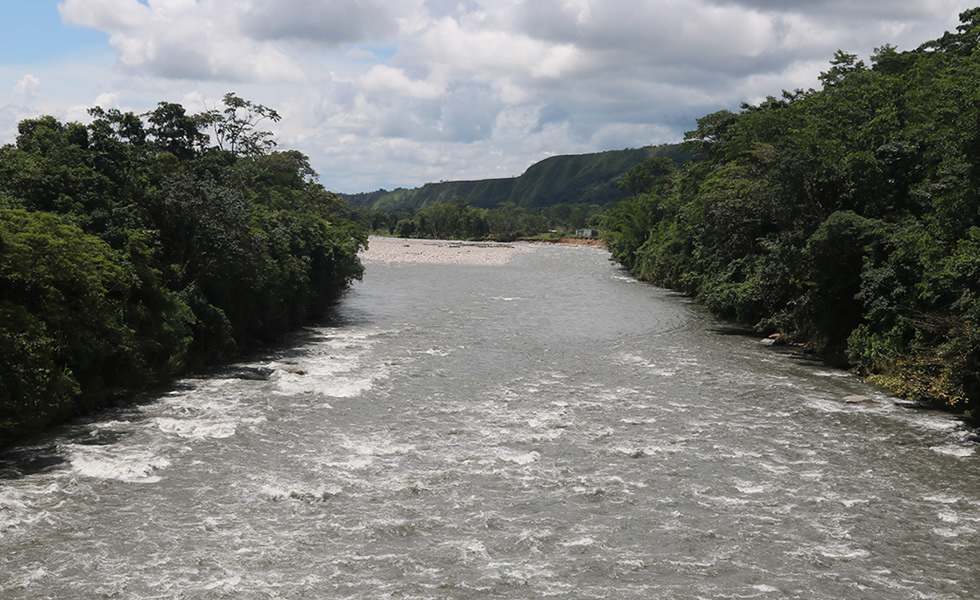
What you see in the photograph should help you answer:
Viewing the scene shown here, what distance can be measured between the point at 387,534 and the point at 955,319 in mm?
17014

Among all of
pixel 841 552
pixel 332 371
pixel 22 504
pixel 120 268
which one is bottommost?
pixel 841 552

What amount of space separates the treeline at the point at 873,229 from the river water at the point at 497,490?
211 cm

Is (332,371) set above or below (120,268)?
below

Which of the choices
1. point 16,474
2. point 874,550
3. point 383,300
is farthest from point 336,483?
point 383,300

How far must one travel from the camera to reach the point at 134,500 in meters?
15.1

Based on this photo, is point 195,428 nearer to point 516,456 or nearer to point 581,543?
point 516,456

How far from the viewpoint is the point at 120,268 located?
21.9 meters

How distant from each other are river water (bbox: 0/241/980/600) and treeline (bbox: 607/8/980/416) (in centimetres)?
211

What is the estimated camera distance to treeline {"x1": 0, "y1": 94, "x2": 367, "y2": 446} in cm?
1869

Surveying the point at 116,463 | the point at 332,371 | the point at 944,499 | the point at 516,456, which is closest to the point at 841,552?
the point at 944,499

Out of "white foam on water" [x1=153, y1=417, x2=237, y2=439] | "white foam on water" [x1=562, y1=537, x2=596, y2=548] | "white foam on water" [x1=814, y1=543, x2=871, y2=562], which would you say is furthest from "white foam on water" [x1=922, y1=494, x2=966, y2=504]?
"white foam on water" [x1=153, y1=417, x2=237, y2=439]

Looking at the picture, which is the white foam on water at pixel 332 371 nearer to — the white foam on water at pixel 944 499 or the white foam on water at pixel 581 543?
the white foam on water at pixel 581 543

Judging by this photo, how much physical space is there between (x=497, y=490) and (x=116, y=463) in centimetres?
882

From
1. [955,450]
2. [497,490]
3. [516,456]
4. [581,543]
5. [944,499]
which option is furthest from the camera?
[955,450]
